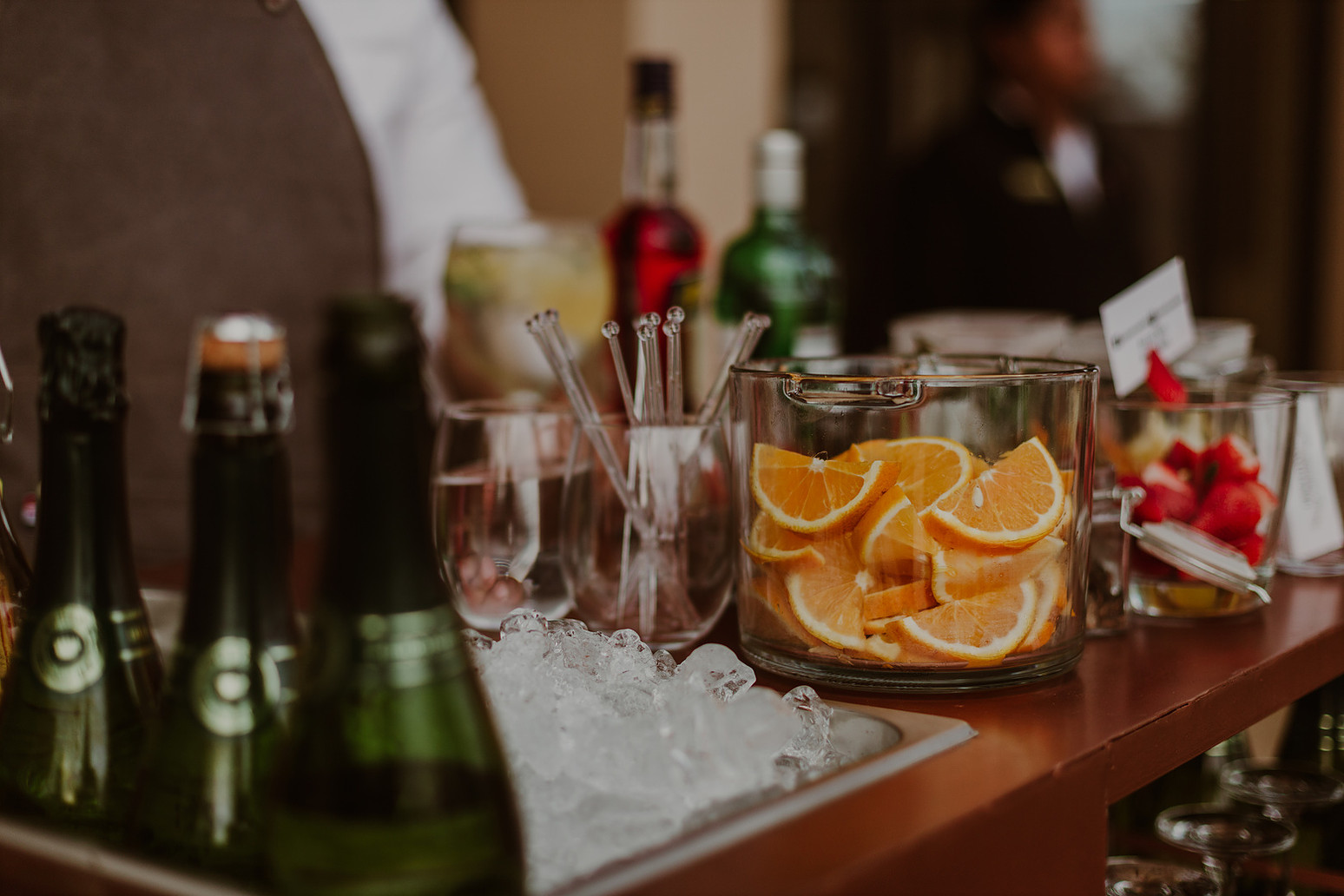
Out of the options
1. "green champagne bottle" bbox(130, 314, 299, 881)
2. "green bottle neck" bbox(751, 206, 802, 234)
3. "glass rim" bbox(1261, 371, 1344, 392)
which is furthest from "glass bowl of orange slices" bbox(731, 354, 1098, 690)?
"green bottle neck" bbox(751, 206, 802, 234)

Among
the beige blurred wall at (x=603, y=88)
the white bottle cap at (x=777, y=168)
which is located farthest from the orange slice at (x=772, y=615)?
the beige blurred wall at (x=603, y=88)

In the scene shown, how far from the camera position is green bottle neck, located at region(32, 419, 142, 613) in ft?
1.40

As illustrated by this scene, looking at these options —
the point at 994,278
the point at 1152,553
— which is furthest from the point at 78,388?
the point at 994,278

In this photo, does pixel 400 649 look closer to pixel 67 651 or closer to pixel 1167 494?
pixel 67 651

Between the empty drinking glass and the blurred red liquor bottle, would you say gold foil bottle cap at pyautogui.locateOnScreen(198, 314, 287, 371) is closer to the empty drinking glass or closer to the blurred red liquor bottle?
the empty drinking glass

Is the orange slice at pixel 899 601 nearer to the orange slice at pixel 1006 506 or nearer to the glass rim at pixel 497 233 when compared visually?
the orange slice at pixel 1006 506

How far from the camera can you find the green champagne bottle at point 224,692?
0.39 meters

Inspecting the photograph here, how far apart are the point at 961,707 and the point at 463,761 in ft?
0.92

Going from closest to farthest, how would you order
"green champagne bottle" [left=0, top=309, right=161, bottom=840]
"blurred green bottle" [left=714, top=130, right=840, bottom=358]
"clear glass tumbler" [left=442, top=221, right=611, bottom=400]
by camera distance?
"green champagne bottle" [left=0, top=309, right=161, bottom=840] < "clear glass tumbler" [left=442, top=221, right=611, bottom=400] < "blurred green bottle" [left=714, top=130, right=840, bottom=358]

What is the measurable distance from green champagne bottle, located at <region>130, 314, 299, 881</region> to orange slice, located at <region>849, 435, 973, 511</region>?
274 mm

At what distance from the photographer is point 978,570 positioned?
0.56 meters

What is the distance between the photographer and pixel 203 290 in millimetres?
1140

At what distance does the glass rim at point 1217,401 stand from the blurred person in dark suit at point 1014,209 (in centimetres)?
188

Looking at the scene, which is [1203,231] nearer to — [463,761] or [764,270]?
[764,270]
